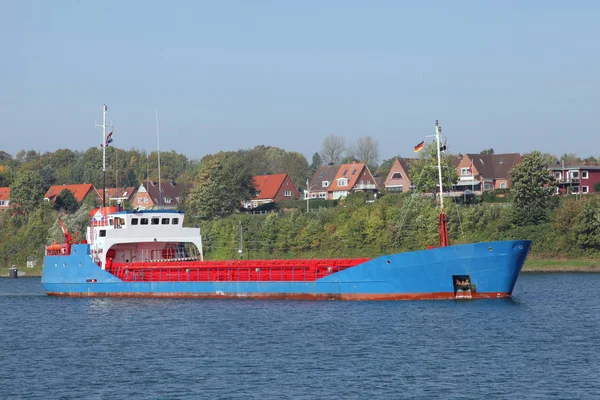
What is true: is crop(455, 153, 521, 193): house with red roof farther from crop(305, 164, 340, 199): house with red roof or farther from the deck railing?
the deck railing

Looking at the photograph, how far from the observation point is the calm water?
29719 millimetres

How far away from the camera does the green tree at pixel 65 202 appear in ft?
436

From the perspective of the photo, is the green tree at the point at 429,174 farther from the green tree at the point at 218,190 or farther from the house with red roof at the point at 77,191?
the house with red roof at the point at 77,191

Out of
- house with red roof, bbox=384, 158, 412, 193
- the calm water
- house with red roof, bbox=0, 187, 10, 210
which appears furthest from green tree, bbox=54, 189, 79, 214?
the calm water

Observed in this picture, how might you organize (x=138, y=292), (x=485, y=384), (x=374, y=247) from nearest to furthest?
(x=485, y=384) < (x=138, y=292) < (x=374, y=247)

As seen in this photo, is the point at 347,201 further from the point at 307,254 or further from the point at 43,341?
the point at 43,341

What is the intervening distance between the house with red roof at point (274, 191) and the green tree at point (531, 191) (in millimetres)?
51822

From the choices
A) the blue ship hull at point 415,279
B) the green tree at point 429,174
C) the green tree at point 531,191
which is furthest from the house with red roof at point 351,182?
the blue ship hull at point 415,279

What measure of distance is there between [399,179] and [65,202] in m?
51.1

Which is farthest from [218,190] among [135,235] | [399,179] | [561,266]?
[135,235]

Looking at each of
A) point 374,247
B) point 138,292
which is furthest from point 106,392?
point 374,247

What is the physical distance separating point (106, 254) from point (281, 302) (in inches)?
612

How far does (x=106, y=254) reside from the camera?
59.6 metres

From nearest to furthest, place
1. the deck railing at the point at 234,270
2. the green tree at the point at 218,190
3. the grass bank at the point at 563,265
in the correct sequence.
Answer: the deck railing at the point at 234,270
the grass bank at the point at 563,265
the green tree at the point at 218,190
